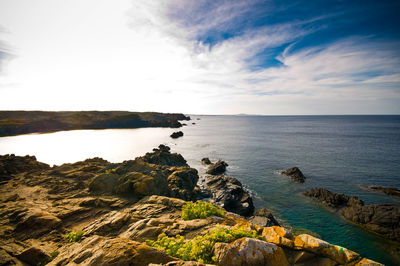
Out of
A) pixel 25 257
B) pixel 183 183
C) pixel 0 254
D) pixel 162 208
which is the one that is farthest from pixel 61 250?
pixel 183 183

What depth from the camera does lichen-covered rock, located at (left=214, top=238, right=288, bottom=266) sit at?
4.53m

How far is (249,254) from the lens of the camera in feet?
15.2

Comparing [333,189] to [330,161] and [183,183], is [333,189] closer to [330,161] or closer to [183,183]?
[330,161]

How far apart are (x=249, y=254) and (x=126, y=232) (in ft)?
15.3

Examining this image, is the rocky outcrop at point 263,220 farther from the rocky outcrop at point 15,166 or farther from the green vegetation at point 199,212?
the rocky outcrop at point 15,166

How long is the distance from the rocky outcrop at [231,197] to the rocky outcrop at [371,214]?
36.6 feet

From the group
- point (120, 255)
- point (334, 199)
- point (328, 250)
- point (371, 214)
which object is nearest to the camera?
point (120, 255)

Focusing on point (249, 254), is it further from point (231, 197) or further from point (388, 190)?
point (388, 190)

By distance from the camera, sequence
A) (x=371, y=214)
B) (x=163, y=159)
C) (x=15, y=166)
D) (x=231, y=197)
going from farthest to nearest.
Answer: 1. (x=163, y=159)
2. (x=231, y=197)
3. (x=15, y=166)
4. (x=371, y=214)

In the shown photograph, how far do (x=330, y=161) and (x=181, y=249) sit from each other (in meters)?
49.1

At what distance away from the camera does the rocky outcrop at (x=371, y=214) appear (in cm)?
1630

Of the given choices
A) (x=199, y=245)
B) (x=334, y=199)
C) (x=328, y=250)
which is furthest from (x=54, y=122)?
(x=334, y=199)

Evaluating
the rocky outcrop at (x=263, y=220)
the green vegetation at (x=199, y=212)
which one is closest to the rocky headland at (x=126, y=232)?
the green vegetation at (x=199, y=212)

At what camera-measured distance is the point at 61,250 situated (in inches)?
235
